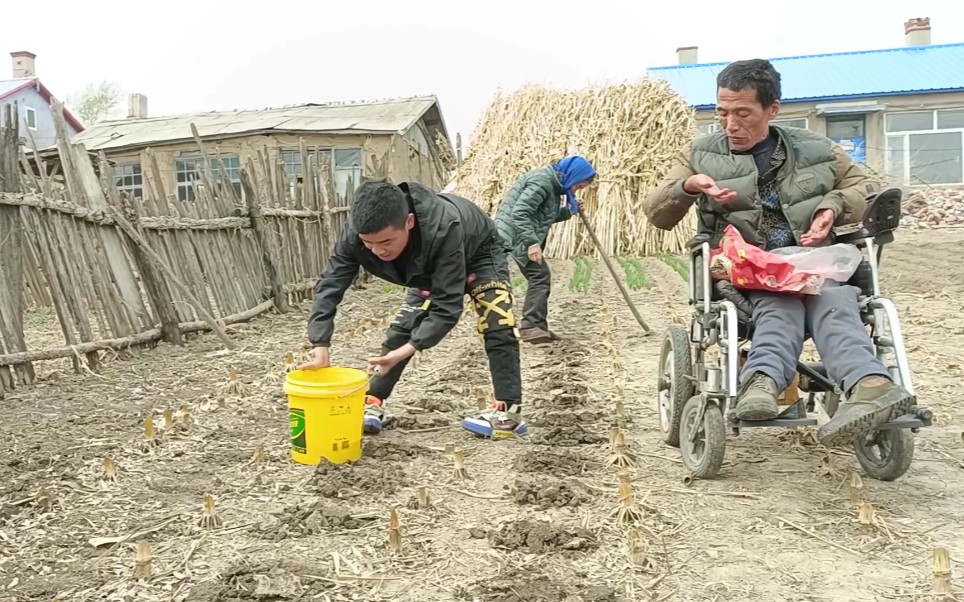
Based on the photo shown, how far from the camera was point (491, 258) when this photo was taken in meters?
3.86

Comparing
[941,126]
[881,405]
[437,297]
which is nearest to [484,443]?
[437,297]

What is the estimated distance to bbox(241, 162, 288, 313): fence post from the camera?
25.9 feet

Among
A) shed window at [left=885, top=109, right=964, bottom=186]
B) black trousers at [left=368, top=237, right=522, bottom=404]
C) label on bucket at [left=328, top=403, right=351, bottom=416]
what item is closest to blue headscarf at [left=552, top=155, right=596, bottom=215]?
black trousers at [left=368, top=237, right=522, bottom=404]

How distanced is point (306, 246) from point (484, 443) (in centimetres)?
623

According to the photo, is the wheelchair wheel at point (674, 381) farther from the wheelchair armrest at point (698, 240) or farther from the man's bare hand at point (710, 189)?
the man's bare hand at point (710, 189)

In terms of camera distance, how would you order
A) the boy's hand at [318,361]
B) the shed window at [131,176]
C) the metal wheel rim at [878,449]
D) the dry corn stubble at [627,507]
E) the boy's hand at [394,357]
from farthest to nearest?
the shed window at [131,176]
the boy's hand at [394,357]
the boy's hand at [318,361]
the metal wheel rim at [878,449]
the dry corn stubble at [627,507]

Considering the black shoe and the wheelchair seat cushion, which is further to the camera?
the wheelchair seat cushion

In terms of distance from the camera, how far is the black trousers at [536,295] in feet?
20.3

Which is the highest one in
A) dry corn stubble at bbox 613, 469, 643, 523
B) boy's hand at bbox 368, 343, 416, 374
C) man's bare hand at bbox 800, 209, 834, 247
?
man's bare hand at bbox 800, 209, 834, 247

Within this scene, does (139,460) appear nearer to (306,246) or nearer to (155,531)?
(155,531)

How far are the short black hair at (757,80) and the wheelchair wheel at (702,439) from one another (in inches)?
46.5

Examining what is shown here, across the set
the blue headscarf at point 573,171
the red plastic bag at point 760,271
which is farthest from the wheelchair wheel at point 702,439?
the blue headscarf at point 573,171

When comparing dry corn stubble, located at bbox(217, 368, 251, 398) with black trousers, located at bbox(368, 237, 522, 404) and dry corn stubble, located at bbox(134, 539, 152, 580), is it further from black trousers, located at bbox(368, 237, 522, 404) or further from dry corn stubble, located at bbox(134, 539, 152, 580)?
dry corn stubble, located at bbox(134, 539, 152, 580)

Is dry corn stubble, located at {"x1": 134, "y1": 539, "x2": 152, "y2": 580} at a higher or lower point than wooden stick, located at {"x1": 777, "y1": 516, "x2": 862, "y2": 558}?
higher
